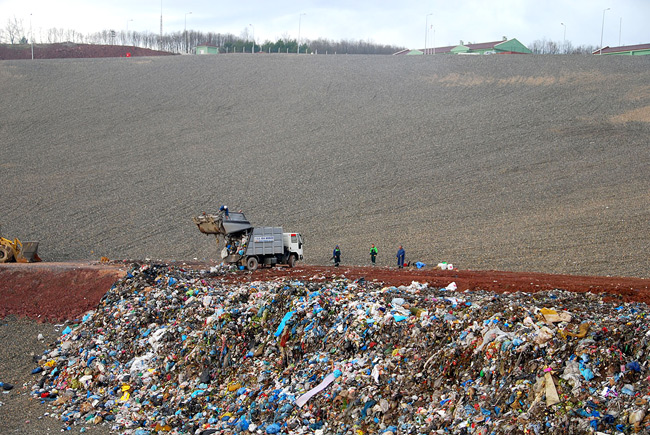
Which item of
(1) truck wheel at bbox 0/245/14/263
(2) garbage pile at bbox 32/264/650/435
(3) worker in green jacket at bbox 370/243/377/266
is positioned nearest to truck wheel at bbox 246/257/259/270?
(2) garbage pile at bbox 32/264/650/435

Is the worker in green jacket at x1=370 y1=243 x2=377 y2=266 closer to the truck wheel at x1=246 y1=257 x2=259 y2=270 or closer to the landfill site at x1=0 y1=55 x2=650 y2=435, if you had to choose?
the landfill site at x1=0 y1=55 x2=650 y2=435

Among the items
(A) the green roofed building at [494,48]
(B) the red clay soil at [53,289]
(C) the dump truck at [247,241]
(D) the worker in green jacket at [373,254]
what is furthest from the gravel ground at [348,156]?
(A) the green roofed building at [494,48]

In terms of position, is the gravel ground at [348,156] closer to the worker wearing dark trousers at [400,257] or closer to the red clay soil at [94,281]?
the worker wearing dark trousers at [400,257]

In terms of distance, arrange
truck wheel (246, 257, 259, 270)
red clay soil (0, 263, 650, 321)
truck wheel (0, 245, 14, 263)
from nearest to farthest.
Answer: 1. red clay soil (0, 263, 650, 321)
2. truck wheel (246, 257, 259, 270)
3. truck wheel (0, 245, 14, 263)

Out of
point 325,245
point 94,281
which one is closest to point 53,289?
point 94,281

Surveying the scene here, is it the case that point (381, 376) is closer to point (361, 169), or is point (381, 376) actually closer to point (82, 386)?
point (82, 386)

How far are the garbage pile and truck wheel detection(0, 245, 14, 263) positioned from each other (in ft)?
26.9

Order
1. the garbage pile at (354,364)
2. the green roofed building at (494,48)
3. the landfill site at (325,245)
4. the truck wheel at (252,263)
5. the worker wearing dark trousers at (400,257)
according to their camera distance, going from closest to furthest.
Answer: the garbage pile at (354,364) < the landfill site at (325,245) < the truck wheel at (252,263) < the worker wearing dark trousers at (400,257) < the green roofed building at (494,48)

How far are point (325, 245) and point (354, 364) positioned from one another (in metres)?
15.3

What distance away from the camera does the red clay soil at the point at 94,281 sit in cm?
1541

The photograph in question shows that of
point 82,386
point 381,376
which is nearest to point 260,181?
point 82,386

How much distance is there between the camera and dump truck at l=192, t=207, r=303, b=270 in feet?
62.0

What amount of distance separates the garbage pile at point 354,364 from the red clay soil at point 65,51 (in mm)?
64095

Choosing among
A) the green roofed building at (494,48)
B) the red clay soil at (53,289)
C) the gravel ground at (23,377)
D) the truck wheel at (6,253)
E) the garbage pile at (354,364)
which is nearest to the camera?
the garbage pile at (354,364)
